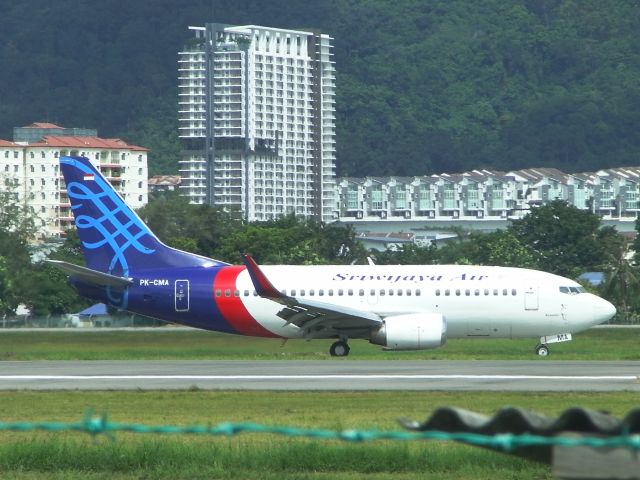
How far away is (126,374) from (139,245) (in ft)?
39.5

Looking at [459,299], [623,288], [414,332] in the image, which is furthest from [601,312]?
[623,288]

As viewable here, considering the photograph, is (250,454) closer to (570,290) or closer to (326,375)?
(326,375)

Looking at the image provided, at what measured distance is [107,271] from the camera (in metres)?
44.6

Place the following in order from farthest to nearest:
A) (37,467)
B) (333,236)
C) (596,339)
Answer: (333,236) → (596,339) → (37,467)

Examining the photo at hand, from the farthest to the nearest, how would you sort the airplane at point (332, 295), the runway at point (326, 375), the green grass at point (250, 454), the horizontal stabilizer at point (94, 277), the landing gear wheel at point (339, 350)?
the airplane at point (332, 295)
the horizontal stabilizer at point (94, 277)
the landing gear wheel at point (339, 350)
the runway at point (326, 375)
the green grass at point (250, 454)

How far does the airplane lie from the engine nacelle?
4.19ft

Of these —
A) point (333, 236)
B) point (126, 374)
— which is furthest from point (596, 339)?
point (333, 236)

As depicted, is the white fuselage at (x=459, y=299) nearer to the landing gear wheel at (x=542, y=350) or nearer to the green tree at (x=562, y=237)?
the landing gear wheel at (x=542, y=350)

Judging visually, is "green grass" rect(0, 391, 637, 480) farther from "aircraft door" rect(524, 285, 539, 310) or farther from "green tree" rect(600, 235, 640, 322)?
"green tree" rect(600, 235, 640, 322)

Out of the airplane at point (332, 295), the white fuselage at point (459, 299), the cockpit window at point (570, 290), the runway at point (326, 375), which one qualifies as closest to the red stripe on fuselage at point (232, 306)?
the airplane at point (332, 295)

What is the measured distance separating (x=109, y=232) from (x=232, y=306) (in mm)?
4397

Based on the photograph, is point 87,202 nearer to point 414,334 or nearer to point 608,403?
point 414,334

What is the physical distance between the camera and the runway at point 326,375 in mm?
28359

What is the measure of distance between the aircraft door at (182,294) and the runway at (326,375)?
5.28m
